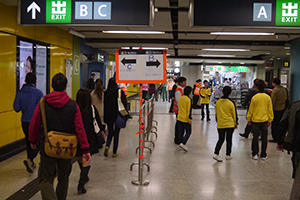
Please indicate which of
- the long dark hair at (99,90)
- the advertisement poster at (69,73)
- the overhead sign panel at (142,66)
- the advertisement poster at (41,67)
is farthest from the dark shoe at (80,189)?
the advertisement poster at (69,73)

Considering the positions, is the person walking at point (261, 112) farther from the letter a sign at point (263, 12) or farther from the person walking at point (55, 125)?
the person walking at point (55, 125)

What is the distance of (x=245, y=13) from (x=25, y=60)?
4942mm

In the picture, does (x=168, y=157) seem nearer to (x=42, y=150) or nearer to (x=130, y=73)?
(x=130, y=73)

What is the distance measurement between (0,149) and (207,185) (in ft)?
13.0

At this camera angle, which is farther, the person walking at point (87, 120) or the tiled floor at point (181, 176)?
the tiled floor at point (181, 176)

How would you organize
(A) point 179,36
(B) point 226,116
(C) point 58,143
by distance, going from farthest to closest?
(A) point 179,36, (B) point 226,116, (C) point 58,143

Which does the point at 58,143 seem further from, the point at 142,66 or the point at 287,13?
the point at 287,13

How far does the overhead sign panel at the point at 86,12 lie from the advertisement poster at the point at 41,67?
3.07m

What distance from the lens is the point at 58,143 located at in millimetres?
3111

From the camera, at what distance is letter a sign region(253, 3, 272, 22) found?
14.9 ft

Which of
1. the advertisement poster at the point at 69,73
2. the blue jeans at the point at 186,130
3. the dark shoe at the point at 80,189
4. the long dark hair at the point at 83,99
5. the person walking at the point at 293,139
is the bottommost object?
the dark shoe at the point at 80,189

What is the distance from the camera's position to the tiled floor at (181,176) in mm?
4354

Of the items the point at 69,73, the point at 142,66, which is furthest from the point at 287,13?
the point at 69,73

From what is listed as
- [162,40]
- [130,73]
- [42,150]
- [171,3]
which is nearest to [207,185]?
[130,73]
